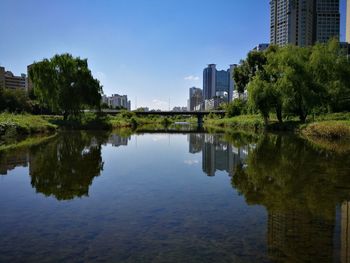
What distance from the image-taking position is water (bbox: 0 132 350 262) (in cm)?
549

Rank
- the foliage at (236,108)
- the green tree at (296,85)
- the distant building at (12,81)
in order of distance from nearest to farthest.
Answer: the green tree at (296,85)
the foliage at (236,108)
the distant building at (12,81)

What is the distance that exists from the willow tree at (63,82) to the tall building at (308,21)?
54.7 metres

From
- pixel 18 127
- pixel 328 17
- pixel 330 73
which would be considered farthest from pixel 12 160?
pixel 328 17

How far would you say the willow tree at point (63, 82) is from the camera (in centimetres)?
5275

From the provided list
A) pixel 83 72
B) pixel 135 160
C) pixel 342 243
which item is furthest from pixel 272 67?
pixel 342 243

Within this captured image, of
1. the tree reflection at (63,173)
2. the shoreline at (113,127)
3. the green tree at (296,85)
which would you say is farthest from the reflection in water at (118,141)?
the green tree at (296,85)

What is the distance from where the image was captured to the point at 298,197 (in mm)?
9203

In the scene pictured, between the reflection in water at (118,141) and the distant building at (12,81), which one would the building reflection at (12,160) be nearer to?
the reflection in water at (118,141)

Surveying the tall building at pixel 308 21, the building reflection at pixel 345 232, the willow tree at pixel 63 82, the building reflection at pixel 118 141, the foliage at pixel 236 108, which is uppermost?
the tall building at pixel 308 21

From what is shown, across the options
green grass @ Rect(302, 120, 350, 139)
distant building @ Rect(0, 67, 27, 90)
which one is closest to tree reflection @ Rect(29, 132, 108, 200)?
green grass @ Rect(302, 120, 350, 139)

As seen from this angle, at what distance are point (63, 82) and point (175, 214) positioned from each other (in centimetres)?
4894

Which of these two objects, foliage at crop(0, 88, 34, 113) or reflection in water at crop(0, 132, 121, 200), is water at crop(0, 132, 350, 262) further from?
foliage at crop(0, 88, 34, 113)

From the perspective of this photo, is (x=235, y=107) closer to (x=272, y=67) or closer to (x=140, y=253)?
(x=272, y=67)

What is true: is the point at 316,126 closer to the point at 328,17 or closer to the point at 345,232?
the point at 345,232
